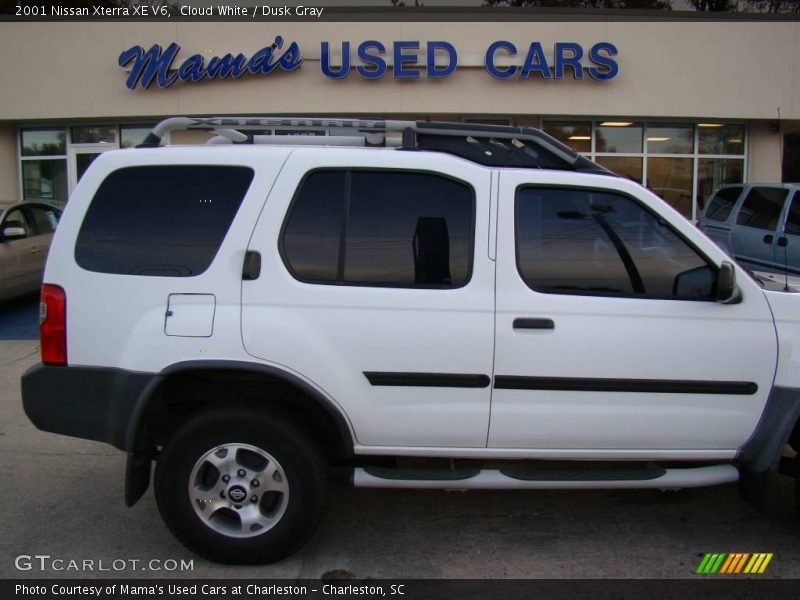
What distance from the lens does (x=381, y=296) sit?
3.10 metres

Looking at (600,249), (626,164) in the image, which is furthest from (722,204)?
(600,249)

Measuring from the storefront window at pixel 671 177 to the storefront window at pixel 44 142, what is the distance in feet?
41.5

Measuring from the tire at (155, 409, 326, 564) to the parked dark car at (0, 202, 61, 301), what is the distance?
7.18 meters

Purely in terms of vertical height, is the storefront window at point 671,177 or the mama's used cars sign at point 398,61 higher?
the mama's used cars sign at point 398,61

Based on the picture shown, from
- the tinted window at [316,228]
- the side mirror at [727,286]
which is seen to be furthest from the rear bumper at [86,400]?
the side mirror at [727,286]

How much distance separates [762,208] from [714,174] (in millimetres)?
5756

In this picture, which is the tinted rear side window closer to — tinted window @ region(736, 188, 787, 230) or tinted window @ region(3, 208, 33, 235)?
tinted window @ region(3, 208, 33, 235)

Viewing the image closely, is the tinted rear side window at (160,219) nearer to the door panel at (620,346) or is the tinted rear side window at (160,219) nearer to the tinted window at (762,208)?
the door panel at (620,346)

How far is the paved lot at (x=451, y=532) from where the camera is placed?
10.8 ft

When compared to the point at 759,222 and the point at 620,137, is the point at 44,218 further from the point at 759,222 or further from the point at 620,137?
the point at 620,137

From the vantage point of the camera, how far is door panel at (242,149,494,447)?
3068 millimetres

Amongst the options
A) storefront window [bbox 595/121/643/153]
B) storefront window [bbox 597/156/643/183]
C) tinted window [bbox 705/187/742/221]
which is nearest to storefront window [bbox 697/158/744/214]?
storefront window [bbox 597/156/643/183]

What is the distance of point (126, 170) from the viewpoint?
10.7 feet

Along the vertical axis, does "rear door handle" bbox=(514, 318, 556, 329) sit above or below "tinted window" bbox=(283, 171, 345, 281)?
below
